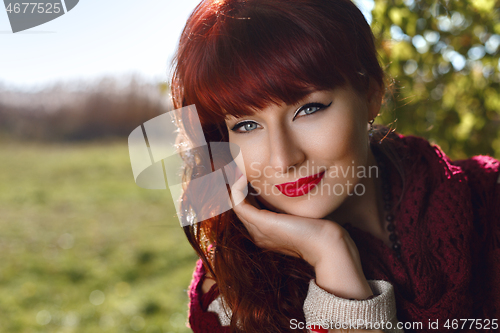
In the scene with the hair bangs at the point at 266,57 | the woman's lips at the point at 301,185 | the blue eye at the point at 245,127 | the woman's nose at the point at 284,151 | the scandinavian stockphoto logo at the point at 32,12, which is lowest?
the woman's lips at the point at 301,185

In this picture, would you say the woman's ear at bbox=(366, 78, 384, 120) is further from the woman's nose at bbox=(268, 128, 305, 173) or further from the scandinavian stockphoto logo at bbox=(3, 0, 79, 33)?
the scandinavian stockphoto logo at bbox=(3, 0, 79, 33)

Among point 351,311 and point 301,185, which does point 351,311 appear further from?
point 301,185

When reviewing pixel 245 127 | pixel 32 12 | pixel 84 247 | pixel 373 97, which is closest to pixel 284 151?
pixel 245 127

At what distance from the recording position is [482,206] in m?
1.95

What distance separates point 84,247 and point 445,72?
197 inches

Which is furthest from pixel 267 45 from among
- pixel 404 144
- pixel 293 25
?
pixel 404 144

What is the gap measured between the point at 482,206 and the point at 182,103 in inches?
62.5

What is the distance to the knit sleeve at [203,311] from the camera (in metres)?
1.72

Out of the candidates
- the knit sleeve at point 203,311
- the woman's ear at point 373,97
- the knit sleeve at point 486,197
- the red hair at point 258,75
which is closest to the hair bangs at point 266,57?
the red hair at point 258,75

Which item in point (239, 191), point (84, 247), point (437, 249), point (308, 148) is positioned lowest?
point (84, 247)

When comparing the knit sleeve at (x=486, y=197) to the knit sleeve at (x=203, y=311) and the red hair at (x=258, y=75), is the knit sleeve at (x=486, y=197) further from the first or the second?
the knit sleeve at (x=203, y=311)

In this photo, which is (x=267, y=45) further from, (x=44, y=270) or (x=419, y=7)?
(x=44, y=270)

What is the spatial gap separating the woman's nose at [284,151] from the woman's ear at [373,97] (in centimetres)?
49

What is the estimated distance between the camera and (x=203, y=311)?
5.84 ft
